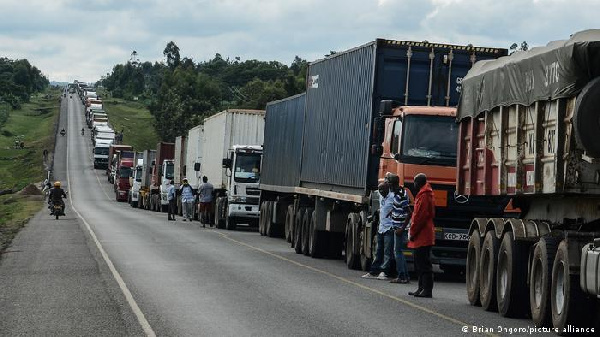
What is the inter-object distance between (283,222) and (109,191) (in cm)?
6297

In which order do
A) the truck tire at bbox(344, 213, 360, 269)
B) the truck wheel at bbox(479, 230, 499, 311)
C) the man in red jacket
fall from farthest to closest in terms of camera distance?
the truck tire at bbox(344, 213, 360, 269) < the man in red jacket < the truck wheel at bbox(479, 230, 499, 311)

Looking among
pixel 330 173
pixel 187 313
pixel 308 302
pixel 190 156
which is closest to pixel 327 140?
pixel 330 173

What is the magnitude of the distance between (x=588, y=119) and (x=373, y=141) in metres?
10.1

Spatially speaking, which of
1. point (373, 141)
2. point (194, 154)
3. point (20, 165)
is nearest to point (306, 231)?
point (373, 141)

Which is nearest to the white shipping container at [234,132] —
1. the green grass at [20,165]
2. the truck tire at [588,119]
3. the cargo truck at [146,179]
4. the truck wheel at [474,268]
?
the green grass at [20,165]

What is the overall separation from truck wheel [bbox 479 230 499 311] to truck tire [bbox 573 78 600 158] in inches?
138

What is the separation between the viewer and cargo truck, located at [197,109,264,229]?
41969mm

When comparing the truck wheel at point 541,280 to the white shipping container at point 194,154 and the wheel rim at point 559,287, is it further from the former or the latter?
the white shipping container at point 194,154

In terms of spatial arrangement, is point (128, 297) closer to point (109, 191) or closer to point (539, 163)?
point (539, 163)

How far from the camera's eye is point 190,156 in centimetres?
5366

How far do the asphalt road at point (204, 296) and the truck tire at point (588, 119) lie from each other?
226 centimetres

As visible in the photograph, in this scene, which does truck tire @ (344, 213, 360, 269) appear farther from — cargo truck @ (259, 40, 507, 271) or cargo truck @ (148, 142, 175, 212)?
cargo truck @ (148, 142, 175, 212)

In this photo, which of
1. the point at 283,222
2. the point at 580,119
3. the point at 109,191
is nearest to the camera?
the point at 580,119

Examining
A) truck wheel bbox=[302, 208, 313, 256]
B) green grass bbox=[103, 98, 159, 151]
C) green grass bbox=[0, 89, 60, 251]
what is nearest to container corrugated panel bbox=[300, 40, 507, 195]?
truck wheel bbox=[302, 208, 313, 256]
